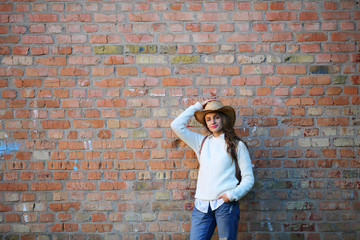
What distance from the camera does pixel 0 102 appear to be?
3.06 meters

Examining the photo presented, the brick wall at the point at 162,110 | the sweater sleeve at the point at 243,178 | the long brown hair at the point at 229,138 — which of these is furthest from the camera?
the brick wall at the point at 162,110

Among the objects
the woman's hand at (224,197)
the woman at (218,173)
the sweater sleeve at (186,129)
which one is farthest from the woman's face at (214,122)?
the woman's hand at (224,197)

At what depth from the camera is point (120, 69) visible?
3061 millimetres

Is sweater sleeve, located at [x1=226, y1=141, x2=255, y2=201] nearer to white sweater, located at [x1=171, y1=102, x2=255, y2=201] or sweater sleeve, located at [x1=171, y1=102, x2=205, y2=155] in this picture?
white sweater, located at [x1=171, y1=102, x2=255, y2=201]

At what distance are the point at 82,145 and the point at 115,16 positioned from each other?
1.43 metres

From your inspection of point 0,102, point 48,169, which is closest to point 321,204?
point 48,169

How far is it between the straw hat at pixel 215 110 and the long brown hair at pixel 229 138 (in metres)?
0.06

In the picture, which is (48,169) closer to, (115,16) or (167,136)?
(167,136)

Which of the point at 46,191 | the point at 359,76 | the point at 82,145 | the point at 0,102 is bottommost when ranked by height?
the point at 46,191

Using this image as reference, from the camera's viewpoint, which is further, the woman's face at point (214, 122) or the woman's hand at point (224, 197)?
the woman's face at point (214, 122)

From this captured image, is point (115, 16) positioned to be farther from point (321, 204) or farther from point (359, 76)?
point (321, 204)

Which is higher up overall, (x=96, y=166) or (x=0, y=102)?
(x=0, y=102)

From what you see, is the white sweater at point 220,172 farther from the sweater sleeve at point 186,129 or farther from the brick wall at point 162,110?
the brick wall at point 162,110

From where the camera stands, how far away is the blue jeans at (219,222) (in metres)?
2.51
